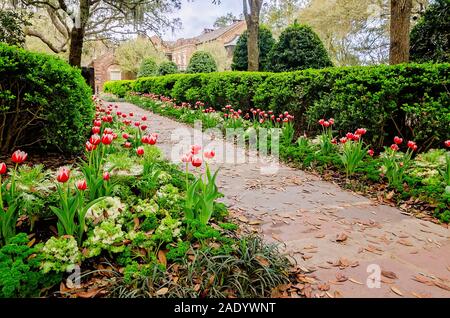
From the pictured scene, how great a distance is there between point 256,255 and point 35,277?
1298 millimetres

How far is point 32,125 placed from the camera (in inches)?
165

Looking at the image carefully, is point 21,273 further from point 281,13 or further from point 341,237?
point 281,13

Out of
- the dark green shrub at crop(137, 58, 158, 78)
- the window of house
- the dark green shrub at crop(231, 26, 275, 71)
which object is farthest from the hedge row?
the window of house

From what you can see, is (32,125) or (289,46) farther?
(289,46)

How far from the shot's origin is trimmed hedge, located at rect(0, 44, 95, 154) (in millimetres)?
3821

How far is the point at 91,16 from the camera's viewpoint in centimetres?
1825

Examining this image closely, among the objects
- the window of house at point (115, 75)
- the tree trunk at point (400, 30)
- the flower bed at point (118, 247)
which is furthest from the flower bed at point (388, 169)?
the window of house at point (115, 75)

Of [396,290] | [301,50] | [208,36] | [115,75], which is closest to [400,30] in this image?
[301,50]

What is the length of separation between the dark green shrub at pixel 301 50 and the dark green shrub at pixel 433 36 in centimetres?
244

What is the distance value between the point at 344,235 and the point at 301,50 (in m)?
7.54

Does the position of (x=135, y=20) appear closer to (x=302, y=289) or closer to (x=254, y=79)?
(x=254, y=79)

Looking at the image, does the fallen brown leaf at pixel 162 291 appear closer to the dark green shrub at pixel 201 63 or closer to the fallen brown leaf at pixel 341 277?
the fallen brown leaf at pixel 341 277

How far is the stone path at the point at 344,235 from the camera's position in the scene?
6.89 feet
